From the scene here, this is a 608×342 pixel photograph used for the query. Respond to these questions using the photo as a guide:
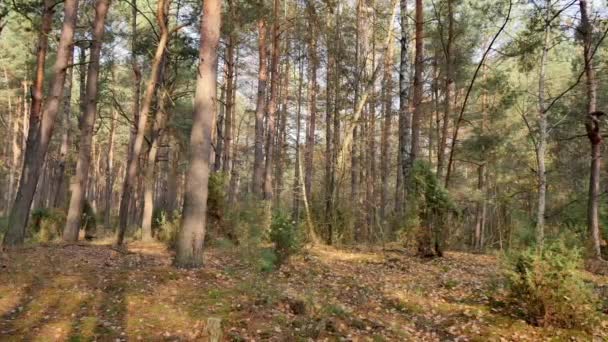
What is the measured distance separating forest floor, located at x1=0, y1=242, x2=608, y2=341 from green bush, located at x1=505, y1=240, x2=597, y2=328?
0.17 meters

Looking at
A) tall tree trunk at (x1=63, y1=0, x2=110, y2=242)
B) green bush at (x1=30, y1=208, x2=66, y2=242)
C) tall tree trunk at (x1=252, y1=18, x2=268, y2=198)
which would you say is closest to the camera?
tall tree trunk at (x1=63, y1=0, x2=110, y2=242)

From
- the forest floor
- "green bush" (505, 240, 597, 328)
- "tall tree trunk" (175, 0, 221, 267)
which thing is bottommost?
the forest floor

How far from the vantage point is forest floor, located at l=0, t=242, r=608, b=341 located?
4.41m

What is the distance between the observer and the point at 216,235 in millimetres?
10852

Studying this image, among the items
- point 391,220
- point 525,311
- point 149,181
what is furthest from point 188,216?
point 149,181

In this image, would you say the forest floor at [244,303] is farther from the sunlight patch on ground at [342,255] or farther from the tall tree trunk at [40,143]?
the tall tree trunk at [40,143]

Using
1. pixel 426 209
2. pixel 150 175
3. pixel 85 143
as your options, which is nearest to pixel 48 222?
pixel 150 175

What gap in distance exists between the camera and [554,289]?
4859 millimetres

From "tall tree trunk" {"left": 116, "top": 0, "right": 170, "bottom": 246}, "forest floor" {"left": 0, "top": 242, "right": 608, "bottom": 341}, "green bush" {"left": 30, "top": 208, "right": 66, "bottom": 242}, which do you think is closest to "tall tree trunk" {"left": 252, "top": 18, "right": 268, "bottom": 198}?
"tall tree trunk" {"left": 116, "top": 0, "right": 170, "bottom": 246}

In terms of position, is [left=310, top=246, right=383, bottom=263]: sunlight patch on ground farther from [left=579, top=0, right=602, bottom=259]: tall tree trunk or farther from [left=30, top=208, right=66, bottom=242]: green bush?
[left=30, top=208, right=66, bottom=242]: green bush

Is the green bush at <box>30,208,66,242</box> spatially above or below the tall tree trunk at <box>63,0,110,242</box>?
below

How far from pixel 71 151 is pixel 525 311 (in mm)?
27143

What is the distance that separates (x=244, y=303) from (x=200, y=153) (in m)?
2.68

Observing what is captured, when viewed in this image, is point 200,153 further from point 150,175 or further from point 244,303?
point 150,175
